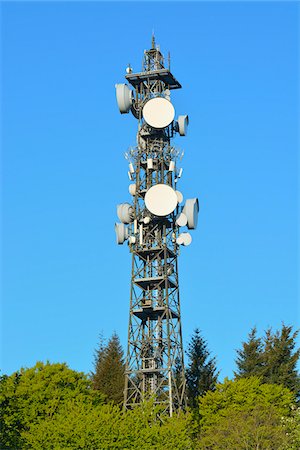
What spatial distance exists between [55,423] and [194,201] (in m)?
17.0

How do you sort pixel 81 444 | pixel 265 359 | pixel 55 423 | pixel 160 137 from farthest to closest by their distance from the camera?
1. pixel 265 359
2. pixel 160 137
3. pixel 55 423
4. pixel 81 444

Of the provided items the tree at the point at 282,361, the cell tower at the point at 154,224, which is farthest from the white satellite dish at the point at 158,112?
the tree at the point at 282,361

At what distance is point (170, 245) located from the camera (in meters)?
59.4

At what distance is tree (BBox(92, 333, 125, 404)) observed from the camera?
78500 millimetres

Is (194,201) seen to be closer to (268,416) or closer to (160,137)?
(160,137)

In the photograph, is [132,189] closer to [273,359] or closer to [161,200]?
[161,200]

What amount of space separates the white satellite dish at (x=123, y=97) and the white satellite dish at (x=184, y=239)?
9.57 meters

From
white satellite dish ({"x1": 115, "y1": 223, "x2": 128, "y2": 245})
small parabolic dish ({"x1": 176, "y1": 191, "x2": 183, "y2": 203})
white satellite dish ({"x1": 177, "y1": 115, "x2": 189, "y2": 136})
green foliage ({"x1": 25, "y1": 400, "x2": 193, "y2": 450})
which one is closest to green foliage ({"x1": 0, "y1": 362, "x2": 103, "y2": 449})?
green foliage ({"x1": 25, "y1": 400, "x2": 193, "y2": 450})

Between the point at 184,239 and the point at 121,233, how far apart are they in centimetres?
420

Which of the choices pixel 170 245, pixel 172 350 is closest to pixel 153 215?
pixel 170 245

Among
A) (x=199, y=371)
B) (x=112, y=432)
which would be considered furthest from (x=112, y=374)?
(x=112, y=432)

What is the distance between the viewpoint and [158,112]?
198 ft

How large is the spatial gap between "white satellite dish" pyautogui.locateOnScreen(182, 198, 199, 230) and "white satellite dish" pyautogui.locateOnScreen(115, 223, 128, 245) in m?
4.08

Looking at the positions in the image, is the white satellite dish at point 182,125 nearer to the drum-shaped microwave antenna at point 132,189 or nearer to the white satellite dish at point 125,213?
the drum-shaped microwave antenna at point 132,189
